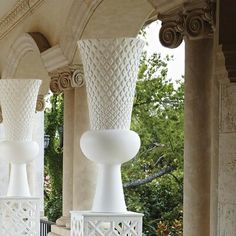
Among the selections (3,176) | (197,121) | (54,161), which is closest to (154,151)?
(54,161)

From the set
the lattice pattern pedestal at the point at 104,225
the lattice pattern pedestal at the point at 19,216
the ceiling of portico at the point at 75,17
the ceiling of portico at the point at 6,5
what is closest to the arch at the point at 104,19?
the ceiling of portico at the point at 75,17

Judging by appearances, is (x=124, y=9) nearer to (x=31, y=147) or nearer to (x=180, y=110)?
(x=31, y=147)

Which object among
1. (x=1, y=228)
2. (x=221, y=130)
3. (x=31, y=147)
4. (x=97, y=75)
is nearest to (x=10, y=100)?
(x=31, y=147)

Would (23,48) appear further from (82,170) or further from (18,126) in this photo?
(82,170)

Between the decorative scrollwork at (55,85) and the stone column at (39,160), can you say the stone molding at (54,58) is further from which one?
the stone column at (39,160)

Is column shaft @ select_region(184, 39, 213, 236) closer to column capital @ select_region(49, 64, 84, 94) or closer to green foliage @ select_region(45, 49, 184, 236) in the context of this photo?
column capital @ select_region(49, 64, 84, 94)

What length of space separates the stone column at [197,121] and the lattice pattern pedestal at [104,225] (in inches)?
16.8

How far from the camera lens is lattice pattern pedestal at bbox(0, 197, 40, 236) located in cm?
786

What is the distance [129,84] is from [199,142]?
0.81 meters

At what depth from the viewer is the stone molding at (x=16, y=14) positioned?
29.3 feet

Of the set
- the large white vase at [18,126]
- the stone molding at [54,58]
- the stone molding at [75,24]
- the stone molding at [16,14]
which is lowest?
the large white vase at [18,126]

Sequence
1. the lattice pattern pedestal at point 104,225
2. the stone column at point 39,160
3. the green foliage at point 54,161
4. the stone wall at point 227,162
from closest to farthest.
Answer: the stone wall at point 227,162, the lattice pattern pedestal at point 104,225, the stone column at point 39,160, the green foliage at point 54,161

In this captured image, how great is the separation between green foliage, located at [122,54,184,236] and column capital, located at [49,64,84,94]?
31.1 ft

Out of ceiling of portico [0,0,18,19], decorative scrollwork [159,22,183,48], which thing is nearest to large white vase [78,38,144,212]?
decorative scrollwork [159,22,183,48]
